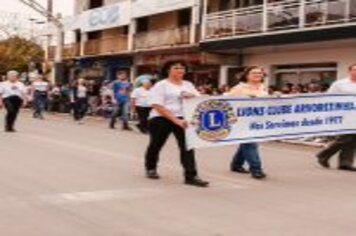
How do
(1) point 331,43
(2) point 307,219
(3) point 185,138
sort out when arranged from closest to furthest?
(2) point 307,219
(3) point 185,138
(1) point 331,43

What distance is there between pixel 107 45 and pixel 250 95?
113 feet

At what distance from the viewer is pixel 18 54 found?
68.8 m

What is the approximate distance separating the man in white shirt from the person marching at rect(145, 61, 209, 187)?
3.17 m

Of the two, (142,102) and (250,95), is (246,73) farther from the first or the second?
(142,102)

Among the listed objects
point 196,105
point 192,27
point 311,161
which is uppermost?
point 192,27

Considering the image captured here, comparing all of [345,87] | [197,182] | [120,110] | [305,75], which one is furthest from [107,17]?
[197,182]

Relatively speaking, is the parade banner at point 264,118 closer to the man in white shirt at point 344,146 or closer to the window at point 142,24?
the man in white shirt at point 344,146

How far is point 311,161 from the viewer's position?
14953 mm

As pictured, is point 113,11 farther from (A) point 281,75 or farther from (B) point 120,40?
(A) point 281,75

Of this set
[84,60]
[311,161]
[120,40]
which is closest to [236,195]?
[311,161]

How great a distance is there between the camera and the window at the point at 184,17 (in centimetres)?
3947

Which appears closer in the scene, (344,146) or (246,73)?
(246,73)

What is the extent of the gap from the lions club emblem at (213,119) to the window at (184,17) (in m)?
27.6

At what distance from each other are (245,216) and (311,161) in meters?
6.49
